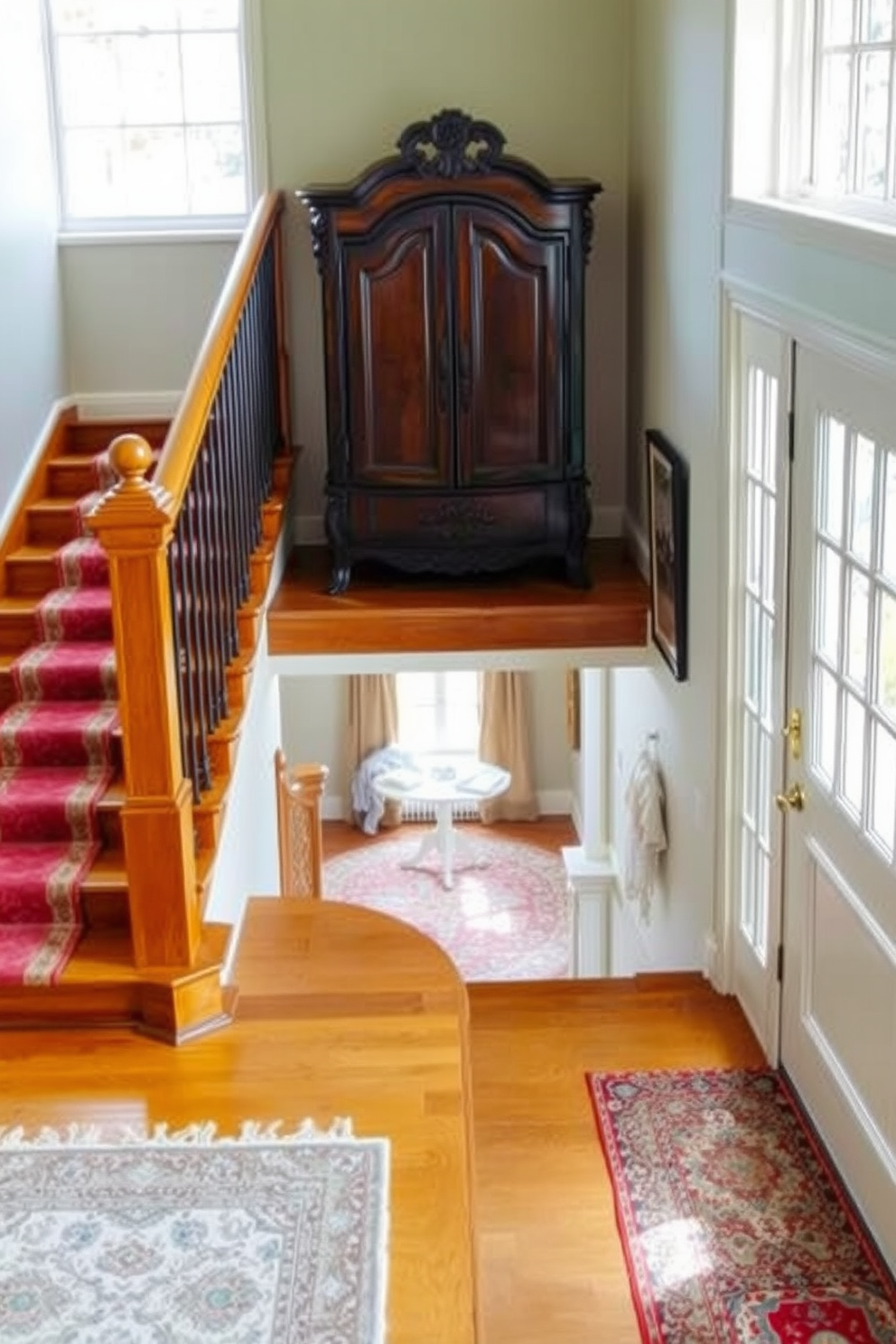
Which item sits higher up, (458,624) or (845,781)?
(845,781)

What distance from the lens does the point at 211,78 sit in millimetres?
6586

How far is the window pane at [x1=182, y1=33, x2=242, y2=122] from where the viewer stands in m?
6.55

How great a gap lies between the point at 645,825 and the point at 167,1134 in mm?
2812

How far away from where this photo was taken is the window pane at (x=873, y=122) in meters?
3.50

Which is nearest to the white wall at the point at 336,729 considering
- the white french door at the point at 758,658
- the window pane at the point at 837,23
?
the white french door at the point at 758,658

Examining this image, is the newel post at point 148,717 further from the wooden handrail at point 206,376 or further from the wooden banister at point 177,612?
the wooden handrail at point 206,376

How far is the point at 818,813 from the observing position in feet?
12.6

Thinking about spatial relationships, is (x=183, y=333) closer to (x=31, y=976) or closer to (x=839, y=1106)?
(x=31, y=976)

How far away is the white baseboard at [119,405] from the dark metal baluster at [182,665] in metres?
2.75

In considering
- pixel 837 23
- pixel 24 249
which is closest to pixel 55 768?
pixel 24 249

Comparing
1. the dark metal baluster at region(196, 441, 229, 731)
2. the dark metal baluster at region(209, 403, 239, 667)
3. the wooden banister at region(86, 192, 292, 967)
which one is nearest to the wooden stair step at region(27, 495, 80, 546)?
the wooden banister at region(86, 192, 292, 967)

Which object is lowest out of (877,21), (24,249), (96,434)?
(96,434)

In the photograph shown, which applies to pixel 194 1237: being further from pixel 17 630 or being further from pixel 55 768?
pixel 17 630

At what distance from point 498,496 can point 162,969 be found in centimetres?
267
